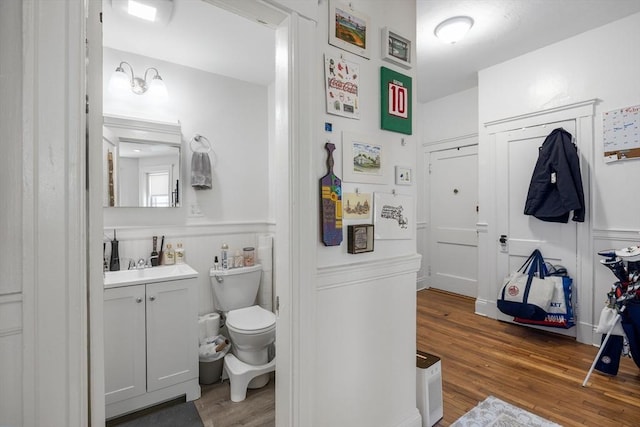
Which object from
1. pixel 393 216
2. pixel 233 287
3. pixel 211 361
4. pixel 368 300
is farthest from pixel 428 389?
pixel 233 287

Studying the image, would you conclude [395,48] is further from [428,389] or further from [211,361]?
[211,361]

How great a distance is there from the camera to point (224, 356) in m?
2.27

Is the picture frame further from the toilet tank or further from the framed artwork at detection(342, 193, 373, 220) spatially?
the toilet tank

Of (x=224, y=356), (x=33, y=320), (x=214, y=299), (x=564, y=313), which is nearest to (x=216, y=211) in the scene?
(x=214, y=299)

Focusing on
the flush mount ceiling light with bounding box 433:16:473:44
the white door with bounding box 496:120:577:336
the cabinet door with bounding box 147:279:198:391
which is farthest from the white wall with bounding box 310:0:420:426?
the white door with bounding box 496:120:577:336

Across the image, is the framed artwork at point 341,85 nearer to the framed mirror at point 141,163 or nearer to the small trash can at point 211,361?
the framed mirror at point 141,163

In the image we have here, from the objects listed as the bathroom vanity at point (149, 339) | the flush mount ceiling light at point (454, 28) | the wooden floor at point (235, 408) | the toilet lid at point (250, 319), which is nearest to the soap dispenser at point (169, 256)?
the bathroom vanity at point (149, 339)

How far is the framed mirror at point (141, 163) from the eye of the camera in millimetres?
2266

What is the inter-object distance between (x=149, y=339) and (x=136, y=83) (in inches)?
76.4

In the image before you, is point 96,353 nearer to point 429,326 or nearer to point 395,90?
point 395,90

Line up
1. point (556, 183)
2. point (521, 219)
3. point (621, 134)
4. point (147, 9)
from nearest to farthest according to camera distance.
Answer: point (147, 9), point (621, 134), point (556, 183), point (521, 219)

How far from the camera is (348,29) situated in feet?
4.59

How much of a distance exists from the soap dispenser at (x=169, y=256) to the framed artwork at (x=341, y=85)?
1871 millimetres

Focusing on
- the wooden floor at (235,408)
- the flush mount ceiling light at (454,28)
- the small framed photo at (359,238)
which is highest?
the flush mount ceiling light at (454,28)
